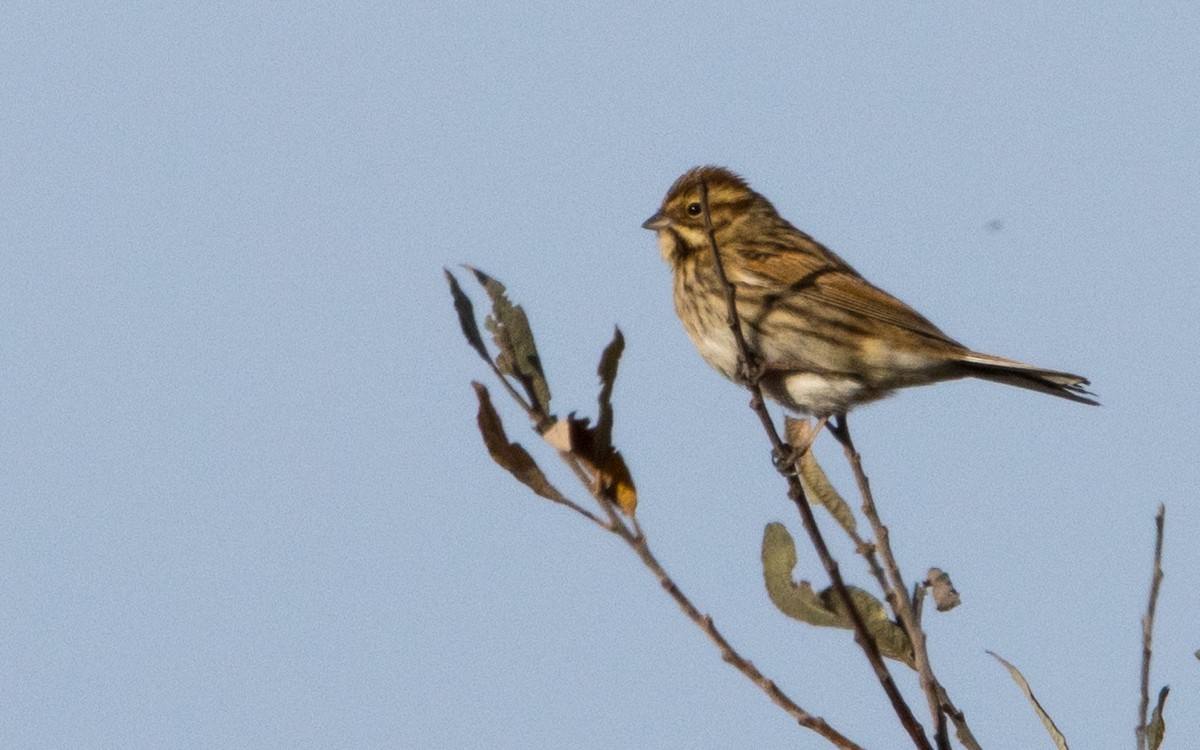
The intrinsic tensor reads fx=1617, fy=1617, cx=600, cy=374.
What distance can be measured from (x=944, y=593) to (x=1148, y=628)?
72 centimetres

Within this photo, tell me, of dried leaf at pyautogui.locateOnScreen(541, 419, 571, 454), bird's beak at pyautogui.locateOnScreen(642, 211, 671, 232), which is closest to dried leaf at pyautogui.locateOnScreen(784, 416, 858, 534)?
dried leaf at pyautogui.locateOnScreen(541, 419, 571, 454)

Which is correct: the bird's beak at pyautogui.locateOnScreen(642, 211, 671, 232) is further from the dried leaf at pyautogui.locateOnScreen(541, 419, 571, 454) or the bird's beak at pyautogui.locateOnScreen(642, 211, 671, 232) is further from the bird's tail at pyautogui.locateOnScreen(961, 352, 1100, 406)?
the dried leaf at pyautogui.locateOnScreen(541, 419, 571, 454)

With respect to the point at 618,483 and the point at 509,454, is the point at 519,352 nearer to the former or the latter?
the point at 509,454

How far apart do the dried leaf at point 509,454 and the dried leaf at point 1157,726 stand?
3.80 ft

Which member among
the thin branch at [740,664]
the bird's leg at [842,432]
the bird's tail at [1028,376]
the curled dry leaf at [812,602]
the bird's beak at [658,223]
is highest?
the bird's beak at [658,223]

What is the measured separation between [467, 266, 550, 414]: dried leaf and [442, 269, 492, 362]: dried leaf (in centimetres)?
3

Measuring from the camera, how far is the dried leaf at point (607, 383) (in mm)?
3100

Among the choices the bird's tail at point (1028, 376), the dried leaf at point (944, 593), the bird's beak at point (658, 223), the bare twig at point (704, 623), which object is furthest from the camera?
the bird's beak at point (658, 223)

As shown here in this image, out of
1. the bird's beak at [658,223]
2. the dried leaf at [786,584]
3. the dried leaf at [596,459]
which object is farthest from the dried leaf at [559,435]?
the bird's beak at [658,223]

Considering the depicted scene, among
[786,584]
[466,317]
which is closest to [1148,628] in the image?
[786,584]

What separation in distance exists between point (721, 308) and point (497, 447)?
3836mm

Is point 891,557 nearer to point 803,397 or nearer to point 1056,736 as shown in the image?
point 1056,736

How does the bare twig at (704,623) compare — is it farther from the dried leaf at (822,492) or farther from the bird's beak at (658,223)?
the bird's beak at (658,223)

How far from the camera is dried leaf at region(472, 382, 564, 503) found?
302 cm
